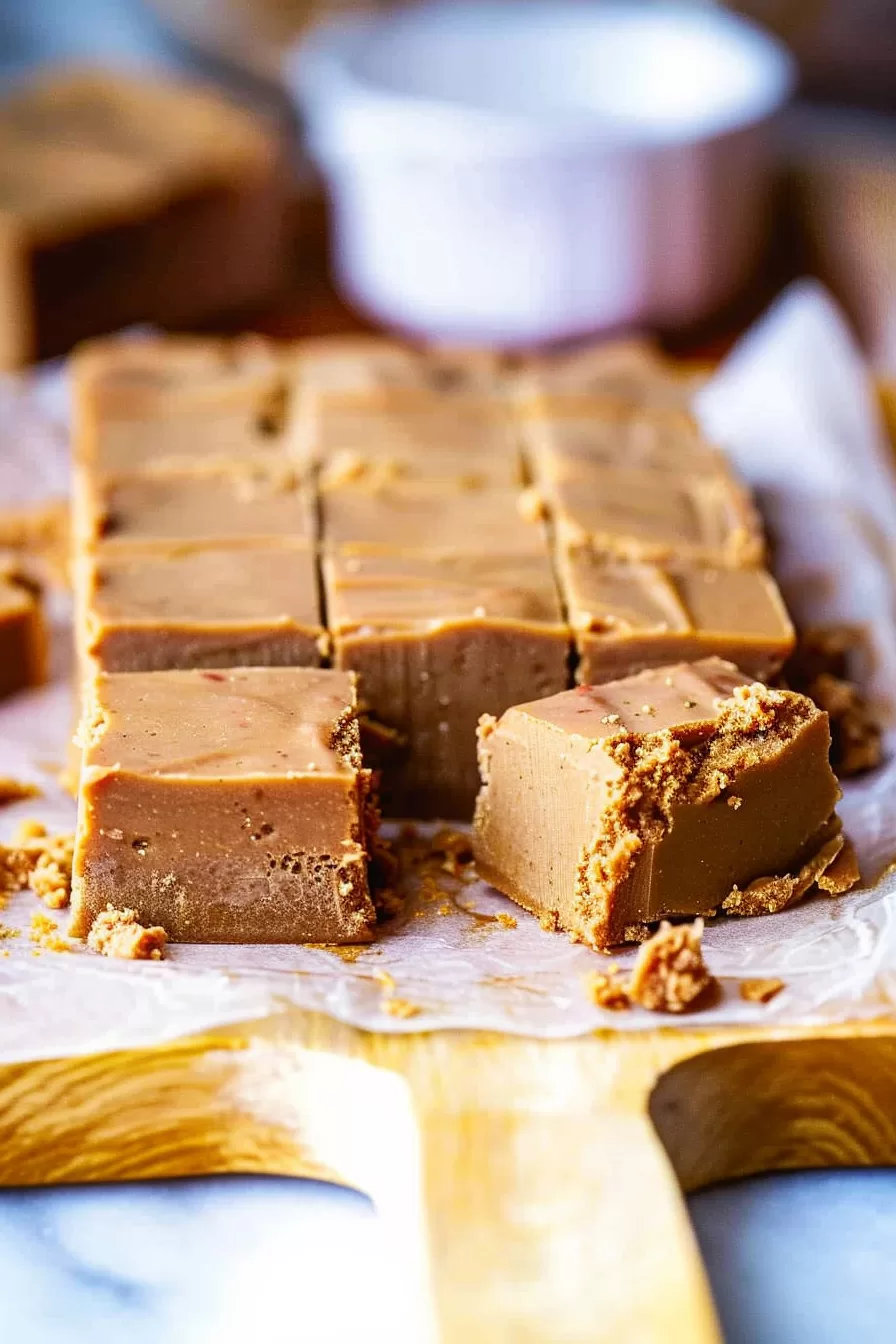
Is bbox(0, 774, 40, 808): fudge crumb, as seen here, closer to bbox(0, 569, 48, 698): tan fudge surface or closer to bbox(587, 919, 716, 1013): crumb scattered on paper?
bbox(0, 569, 48, 698): tan fudge surface

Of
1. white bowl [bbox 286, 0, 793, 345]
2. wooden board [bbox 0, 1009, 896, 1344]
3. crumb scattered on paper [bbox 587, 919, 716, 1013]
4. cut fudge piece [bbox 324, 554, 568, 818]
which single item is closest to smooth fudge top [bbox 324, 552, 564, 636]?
cut fudge piece [bbox 324, 554, 568, 818]

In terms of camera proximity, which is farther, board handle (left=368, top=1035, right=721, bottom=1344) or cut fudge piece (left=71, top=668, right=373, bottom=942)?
cut fudge piece (left=71, top=668, right=373, bottom=942)

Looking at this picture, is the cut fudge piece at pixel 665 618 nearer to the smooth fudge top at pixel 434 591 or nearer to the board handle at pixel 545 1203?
the smooth fudge top at pixel 434 591

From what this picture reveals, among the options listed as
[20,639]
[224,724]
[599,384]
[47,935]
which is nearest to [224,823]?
[224,724]

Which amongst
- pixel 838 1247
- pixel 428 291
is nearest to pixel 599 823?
pixel 838 1247

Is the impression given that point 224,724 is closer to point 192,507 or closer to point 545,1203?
point 192,507
